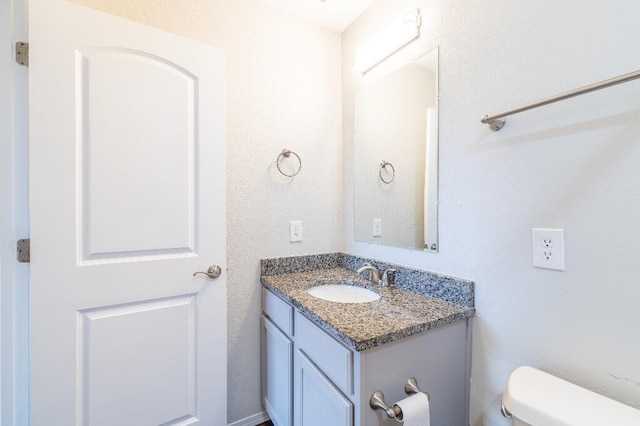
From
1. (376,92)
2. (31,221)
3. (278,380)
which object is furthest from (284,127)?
(278,380)

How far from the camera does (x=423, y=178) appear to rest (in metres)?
A: 1.28

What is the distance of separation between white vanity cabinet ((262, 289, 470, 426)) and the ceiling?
1.60 meters

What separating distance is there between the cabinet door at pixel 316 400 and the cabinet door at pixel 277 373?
0.22ft

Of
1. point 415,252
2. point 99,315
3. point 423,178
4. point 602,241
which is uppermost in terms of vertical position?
point 423,178

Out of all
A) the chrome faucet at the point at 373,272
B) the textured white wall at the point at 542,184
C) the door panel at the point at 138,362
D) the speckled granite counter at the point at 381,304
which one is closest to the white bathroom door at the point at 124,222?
the door panel at the point at 138,362

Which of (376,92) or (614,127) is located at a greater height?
(376,92)

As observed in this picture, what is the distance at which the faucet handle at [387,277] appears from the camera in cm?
139

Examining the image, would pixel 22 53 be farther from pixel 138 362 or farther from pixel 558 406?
pixel 558 406

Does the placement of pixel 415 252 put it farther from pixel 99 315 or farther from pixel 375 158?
pixel 99 315

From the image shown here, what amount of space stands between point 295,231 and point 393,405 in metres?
1.00

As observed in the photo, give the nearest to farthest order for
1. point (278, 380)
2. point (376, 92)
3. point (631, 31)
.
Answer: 1. point (631, 31)
2. point (278, 380)
3. point (376, 92)

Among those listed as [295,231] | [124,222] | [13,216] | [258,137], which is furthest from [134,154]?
[295,231]

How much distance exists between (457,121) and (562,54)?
36cm

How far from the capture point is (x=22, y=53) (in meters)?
1.04
